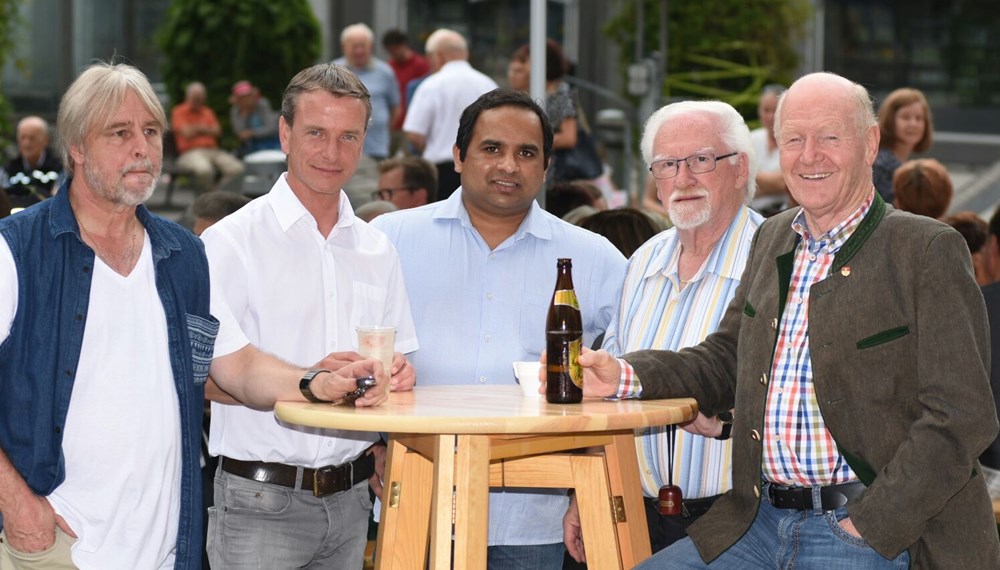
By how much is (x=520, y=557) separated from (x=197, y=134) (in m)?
9.73

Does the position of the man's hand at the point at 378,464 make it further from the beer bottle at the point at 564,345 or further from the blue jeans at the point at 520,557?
the beer bottle at the point at 564,345

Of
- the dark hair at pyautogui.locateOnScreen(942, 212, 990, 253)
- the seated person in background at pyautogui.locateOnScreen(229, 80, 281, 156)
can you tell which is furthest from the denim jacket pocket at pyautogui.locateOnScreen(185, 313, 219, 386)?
the seated person in background at pyautogui.locateOnScreen(229, 80, 281, 156)

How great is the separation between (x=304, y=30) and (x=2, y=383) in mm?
11620

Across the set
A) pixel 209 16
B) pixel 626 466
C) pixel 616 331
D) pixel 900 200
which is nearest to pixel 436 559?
pixel 626 466

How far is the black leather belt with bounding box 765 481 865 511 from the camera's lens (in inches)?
120

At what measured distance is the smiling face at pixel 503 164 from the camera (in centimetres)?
408

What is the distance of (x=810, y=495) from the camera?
10.2 feet

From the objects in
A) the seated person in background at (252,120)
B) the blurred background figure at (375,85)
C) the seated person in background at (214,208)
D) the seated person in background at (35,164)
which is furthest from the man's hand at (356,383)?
the seated person in background at (252,120)

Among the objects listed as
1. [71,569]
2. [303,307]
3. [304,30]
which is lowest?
[71,569]

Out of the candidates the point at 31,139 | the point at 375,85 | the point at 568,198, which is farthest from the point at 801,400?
the point at 31,139

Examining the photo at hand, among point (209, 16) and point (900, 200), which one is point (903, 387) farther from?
point (209, 16)

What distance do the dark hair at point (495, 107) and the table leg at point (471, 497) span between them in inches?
58.4

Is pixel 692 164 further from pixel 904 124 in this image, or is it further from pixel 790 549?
pixel 904 124

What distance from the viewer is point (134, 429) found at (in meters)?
3.11
